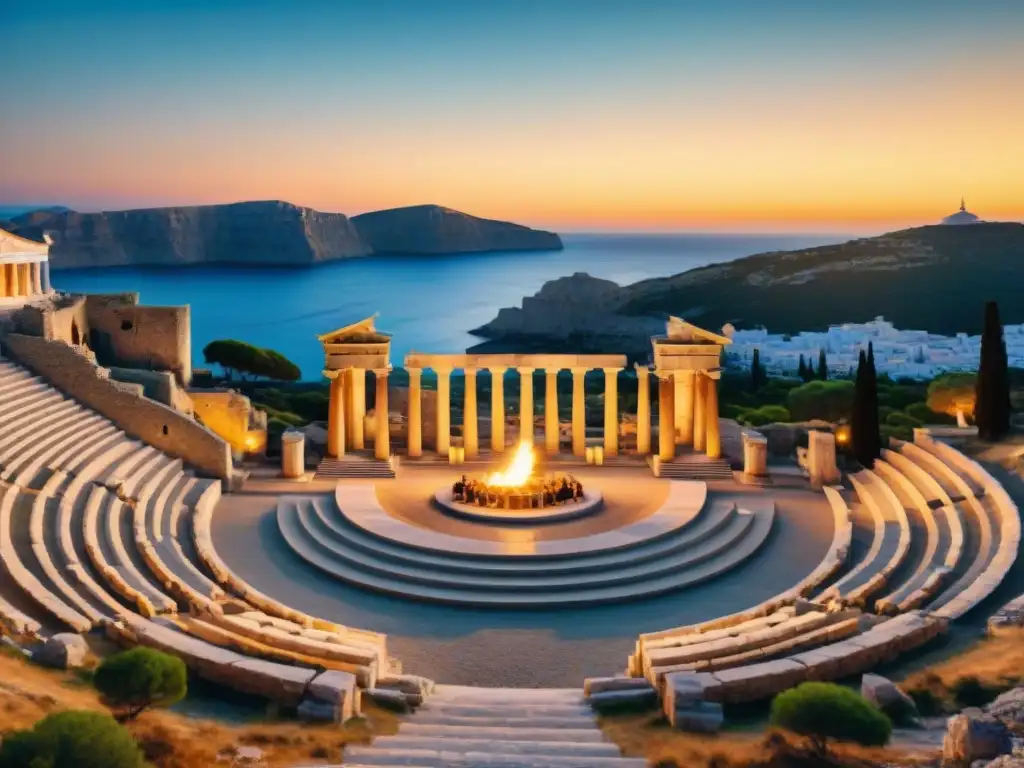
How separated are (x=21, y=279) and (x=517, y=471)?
30542 millimetres

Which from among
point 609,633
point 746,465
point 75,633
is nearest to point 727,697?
point 609,633

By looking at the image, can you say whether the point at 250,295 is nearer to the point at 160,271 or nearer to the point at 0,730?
the point at 160,271

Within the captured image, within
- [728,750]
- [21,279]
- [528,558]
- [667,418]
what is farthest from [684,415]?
[21,279]

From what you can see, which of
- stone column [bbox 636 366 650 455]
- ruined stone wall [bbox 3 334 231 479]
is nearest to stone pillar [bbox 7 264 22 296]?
ruined stone wall [bbox 3 334 231 479]

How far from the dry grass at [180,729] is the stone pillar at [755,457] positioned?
24.0 m

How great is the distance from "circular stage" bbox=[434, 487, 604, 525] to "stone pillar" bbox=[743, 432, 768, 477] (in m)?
7.41

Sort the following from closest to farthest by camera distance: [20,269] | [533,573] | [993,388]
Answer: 1. [533,573]
2. [993,388]
3. [20,269]

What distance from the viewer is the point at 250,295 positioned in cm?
16338

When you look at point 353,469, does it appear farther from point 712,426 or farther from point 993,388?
point 993,388

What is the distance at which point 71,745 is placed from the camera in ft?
39.6

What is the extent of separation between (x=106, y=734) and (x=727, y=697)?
32.8 ft

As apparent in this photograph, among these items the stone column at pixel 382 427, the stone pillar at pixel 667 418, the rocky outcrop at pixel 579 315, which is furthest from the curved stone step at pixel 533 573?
the rocky outcrop at pixel 579 315

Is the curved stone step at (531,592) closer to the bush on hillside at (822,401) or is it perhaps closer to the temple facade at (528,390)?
the temple facade at (528,390)

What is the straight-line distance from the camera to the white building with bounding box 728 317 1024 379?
3497 inches
